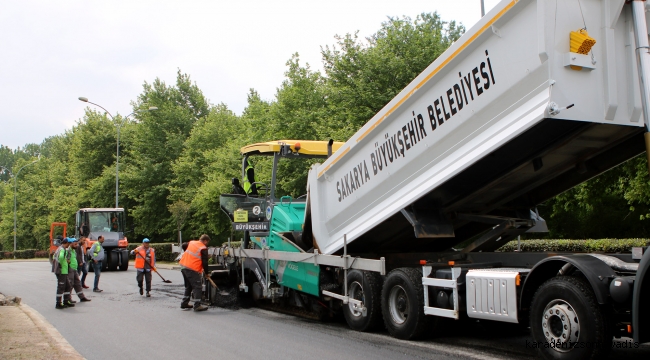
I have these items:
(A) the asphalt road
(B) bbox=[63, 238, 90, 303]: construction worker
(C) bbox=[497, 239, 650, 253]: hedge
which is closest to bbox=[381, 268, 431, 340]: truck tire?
(A) the asphalt road

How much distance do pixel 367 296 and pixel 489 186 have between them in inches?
88.9

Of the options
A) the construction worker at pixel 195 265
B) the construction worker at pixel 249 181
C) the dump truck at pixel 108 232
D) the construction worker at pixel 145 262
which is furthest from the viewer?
the dump truck at pixel 108 232

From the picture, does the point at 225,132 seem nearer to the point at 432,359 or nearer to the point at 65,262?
the point at 65,262

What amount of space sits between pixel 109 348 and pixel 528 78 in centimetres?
588

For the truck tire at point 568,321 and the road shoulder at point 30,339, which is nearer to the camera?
the truck tire at point 568,321

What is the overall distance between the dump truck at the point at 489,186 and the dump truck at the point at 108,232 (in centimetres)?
1805

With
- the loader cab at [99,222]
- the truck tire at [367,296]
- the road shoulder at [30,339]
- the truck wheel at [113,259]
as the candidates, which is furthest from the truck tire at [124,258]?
the truck tire at [367,296]

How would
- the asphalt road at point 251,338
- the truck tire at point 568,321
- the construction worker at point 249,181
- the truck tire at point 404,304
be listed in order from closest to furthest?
the truck tire at point 568,321 → the asphalt road at point 251,338 → the truck tire at point 404,304 → the construction worker at point 249,181

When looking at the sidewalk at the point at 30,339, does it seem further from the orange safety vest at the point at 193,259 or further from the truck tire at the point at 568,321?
the truck tire at the point at 568,321

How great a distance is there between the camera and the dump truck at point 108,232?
26875mm

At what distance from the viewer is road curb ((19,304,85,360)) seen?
Answer: 23.7ft

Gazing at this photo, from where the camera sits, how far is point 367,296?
27.4 feet

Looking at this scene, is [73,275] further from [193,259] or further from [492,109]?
[492,109]

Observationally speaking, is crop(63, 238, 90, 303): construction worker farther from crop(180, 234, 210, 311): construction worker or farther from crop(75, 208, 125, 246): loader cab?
crop(75, 208, 125, 246): loader cab
